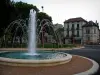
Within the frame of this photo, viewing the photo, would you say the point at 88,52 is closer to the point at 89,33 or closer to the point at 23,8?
the point at 23,8

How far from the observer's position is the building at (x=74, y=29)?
86.2m

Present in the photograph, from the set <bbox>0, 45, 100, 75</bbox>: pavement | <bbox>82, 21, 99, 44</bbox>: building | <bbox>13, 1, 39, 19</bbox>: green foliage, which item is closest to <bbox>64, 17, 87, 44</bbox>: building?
<bbox>82, 21, 99, 44</bbox>: building

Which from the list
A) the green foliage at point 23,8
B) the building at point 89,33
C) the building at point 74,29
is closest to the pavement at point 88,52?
the green foliage at point 23,8

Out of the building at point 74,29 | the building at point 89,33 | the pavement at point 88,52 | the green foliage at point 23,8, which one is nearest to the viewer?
the pavement at point 88,52

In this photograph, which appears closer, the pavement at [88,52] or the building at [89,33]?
the pavement at [88,52]

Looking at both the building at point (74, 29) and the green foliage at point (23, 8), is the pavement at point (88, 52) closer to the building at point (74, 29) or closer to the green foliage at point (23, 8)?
the green foliage at point (23, 8)

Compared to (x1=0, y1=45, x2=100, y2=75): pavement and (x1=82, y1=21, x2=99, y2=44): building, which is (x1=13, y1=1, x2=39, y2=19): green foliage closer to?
(x1=0, y1=45, x2=100, y2=75): pavement

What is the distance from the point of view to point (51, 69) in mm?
12500

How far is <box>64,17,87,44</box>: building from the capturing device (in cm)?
8625

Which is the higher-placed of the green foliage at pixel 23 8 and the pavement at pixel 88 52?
the green foliage at pixel 23 8

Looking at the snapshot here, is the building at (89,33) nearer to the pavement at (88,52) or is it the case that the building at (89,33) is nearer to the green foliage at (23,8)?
the green foliage at (23,8)

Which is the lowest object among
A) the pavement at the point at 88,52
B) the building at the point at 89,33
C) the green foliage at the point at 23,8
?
the pavement at the point at 88,52

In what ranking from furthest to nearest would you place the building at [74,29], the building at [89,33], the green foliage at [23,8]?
1. the building at [74,29]
2. the building at [89,33]
3. the green foliage at [23,8]

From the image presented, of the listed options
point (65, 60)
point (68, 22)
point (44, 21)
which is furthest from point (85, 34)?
point (65, 60)
